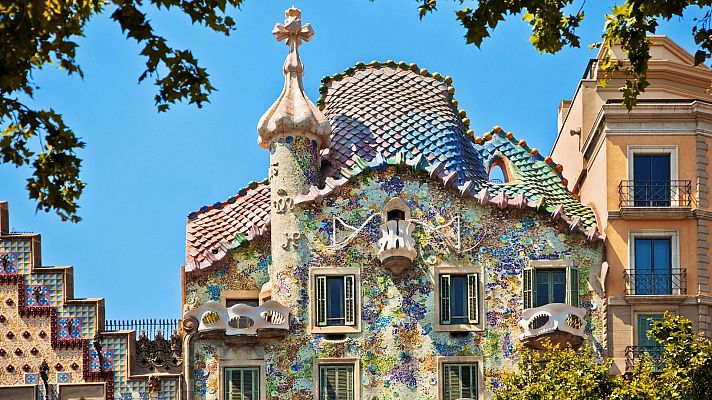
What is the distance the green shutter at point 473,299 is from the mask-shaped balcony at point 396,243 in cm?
144

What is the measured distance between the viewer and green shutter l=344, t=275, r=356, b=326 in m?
46.6

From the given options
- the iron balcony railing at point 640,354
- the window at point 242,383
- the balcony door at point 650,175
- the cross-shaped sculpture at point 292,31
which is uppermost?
the cross-shaped sculpture at point 292,31

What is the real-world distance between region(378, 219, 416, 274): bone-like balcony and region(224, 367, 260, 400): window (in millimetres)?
3870

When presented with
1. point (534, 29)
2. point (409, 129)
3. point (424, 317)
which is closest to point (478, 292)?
point (424, 317)

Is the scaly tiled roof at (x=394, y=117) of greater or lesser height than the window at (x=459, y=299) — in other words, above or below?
above

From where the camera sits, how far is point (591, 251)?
1850 inches

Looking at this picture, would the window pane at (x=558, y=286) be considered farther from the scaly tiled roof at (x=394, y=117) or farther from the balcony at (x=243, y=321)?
the balcony at (x=243, y=321)

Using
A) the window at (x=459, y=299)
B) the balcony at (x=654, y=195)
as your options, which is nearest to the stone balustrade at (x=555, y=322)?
the window at (x=459, y=299)

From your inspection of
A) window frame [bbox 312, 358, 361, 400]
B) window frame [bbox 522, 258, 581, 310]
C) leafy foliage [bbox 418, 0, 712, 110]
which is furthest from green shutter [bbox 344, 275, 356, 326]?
leafy foliage [bbox 418, 0, 712, 110]

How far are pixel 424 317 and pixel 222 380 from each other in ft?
15.8

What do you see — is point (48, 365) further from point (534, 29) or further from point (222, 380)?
point (534, 29)

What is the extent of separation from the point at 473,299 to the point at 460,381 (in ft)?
6.26

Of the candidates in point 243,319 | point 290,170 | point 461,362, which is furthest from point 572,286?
point 243,319

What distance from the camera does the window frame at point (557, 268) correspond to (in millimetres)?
46688
